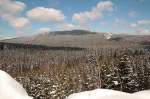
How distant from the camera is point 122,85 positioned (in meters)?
61.0

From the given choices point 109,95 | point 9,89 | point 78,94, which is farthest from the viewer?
point 9,89

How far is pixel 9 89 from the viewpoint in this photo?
1711 centimetres

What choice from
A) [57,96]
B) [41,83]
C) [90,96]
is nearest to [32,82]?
[41,83]

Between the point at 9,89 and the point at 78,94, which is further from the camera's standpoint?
the point at 9,89

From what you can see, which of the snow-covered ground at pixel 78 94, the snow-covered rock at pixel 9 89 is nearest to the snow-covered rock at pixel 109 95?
the snow-covered ground at pixel 78 94

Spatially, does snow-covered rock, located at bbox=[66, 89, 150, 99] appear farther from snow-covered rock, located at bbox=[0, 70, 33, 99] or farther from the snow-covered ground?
snow-covered rock, located at bbox=[0, 70, 33, 99]

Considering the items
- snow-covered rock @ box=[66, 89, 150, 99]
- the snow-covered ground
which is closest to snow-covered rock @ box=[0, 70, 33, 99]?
the snow-covered ground

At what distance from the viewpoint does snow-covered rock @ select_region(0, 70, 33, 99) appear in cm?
1659

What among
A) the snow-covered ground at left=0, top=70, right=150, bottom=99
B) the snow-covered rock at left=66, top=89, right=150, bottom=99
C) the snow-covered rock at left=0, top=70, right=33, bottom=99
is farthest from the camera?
the snow-covered rock at left=0, top=70, right=33, bottom=99

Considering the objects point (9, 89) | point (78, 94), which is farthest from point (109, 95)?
point (9, 89)

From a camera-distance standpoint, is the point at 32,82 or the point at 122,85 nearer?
the point at 122,85

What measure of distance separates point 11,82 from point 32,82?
50.2 m

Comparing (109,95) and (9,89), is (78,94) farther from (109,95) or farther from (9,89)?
(9,89)

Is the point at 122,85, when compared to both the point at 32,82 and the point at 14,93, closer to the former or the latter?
the point at 32,82
